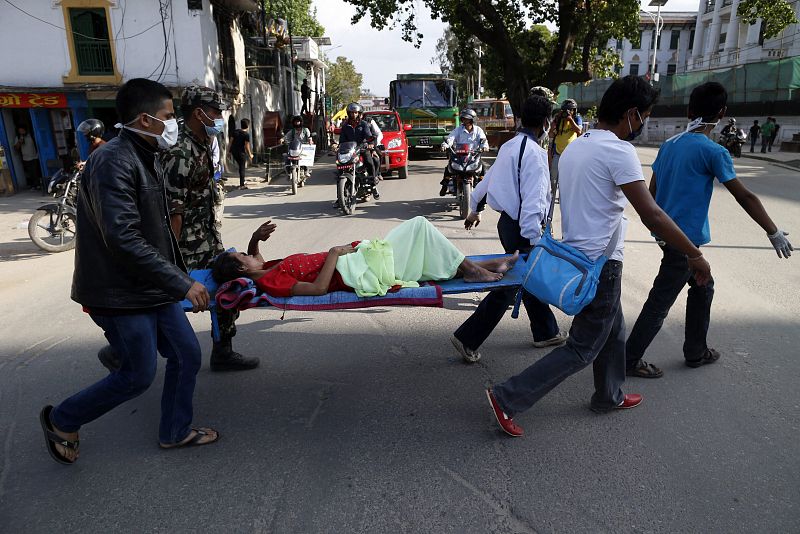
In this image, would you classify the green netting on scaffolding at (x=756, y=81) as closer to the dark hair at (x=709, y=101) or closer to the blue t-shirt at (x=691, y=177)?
the dark hair at (x=709, y=101)

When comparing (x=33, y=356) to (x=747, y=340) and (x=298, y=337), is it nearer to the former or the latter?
(x=298, y=337)

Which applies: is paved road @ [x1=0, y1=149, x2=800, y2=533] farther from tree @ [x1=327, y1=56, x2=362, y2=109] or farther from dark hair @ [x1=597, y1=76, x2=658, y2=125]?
tree @ [x1=327, y1=56, x2=362, y2=109]

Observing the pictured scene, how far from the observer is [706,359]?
386cm

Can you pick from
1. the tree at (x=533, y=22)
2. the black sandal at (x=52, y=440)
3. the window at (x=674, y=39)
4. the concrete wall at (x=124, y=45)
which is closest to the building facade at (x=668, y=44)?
the window at (x=674, y=39)

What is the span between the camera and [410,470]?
276cm

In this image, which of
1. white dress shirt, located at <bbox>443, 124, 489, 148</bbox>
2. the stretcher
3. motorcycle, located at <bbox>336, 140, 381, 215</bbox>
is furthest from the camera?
motorcycle, located at <bbox>336, 140, 381, 215</bbox>

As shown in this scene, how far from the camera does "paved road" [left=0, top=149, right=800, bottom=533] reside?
245 cm

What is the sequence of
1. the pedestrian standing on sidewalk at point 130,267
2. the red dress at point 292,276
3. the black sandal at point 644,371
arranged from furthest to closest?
1. the black sandal at point 644,371
2. the red dress at point 292,276
3. the pedestrian standing on sidewalk at point 130,267

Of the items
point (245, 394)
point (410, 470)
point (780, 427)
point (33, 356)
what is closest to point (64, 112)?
point (33, 356)

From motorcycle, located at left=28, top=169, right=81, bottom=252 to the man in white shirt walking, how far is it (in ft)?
19.6

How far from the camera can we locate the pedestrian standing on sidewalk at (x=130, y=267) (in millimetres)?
2467

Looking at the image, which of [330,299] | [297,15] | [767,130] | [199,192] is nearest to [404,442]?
[330,299]

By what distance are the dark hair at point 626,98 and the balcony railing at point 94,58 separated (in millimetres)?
15952

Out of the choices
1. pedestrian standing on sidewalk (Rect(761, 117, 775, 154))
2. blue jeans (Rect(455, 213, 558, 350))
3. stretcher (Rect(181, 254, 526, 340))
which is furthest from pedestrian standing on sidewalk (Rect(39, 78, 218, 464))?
pedestrian standing on sidewalk (Rect(761, 117, 775, 154))
